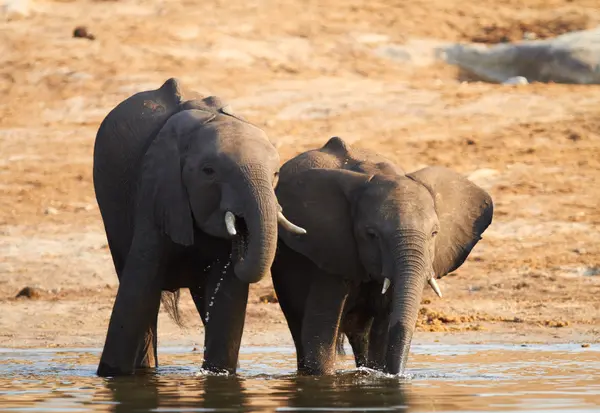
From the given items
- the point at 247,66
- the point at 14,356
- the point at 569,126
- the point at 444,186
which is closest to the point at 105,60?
the point at 247,66

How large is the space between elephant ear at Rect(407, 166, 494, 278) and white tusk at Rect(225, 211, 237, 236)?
4.15 ft

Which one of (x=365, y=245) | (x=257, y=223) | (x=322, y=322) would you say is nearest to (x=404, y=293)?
(x=365, y=245)

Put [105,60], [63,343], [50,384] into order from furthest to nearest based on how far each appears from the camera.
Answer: [105,60]
[63,343]
[50,384]

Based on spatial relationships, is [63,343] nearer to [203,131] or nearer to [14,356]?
[14,356]

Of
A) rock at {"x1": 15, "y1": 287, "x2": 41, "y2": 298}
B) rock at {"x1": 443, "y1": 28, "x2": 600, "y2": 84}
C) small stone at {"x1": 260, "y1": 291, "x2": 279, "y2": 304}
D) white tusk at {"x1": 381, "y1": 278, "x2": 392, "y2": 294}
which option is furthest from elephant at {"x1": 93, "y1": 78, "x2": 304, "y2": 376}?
rock at {"x1": 443, "y1": 28, "x2": 600, "y2": 84}

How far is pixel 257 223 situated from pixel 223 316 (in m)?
0.91

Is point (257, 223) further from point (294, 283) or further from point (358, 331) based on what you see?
point (358, 331)

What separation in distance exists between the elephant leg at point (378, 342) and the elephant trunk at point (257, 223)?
1120 millimetres

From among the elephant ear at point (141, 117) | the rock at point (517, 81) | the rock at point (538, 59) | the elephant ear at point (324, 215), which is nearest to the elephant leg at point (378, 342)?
the elephant ear at point (324, 215)

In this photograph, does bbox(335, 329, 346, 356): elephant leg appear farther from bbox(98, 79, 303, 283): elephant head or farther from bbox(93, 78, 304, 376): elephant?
bbox(98, 79, 303, 283): elephant head

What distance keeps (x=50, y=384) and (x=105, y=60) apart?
44.5 ft

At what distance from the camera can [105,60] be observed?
2273 centimetres

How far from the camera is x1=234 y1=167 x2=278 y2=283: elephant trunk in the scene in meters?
8.82

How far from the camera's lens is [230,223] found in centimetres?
891
